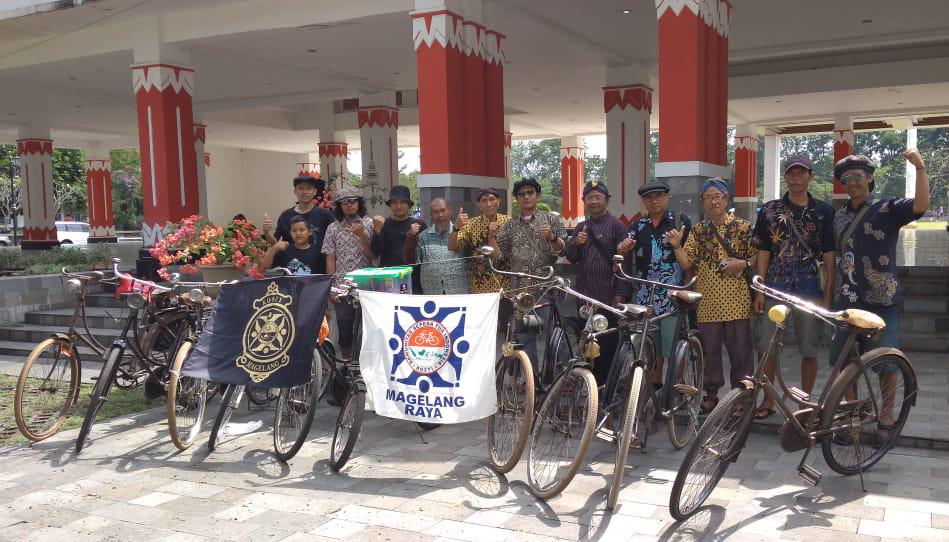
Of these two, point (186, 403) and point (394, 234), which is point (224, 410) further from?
point (394, 234)

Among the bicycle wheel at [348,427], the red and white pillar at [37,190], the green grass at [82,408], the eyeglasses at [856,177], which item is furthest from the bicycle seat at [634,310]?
the red and white pillar at [37,190]

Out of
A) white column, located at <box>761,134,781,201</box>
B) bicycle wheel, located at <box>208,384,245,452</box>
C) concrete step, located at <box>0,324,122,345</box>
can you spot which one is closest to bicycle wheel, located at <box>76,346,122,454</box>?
bicycle wheel, located at <box>208,384,245,452</box>

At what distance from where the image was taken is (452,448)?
4766 millimetres

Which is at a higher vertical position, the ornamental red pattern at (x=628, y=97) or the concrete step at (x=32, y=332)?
the ornamental red pattern at (x=628, y=97)

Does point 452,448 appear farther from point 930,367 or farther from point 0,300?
point 0,300

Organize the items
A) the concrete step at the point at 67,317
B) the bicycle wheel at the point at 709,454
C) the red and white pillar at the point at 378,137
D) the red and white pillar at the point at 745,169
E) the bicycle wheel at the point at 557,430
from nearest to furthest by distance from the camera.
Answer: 1. the bicycle wheel at the point at 709,454
2. the bicycle wheel at the point at 557,430
3. the concrete step at the point at 67,317
4. the red and white pillar at the point at 378,137
5. the red and white pillar at the point at 745,169

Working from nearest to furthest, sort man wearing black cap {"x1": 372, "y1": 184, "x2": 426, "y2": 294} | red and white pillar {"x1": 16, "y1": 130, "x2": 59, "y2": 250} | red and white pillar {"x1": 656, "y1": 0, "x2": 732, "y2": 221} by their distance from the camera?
man wearing black cap {"x1": 372, "y1": 184, "x2": 426, "y2": 294} < red and white pillar {"x1": 656, "y1": 0, "x2": 732, "y2": 221} < red and white pillar {"x1": 16, "y1": 130, "x2": 59, "y2": 250}

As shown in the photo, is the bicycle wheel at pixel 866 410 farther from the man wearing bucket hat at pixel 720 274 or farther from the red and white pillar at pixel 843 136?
the red and white pillar at pixel 843 136

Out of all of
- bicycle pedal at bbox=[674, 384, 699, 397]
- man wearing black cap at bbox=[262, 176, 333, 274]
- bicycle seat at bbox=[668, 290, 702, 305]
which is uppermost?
man wearing black cap at bbox=[262, 176, 333, 274]

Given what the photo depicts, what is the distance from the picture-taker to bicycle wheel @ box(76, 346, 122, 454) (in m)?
4.89

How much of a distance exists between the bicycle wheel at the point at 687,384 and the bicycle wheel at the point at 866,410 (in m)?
0.70

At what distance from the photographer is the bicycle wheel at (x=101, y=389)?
4.89m

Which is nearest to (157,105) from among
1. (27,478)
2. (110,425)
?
(110,425)

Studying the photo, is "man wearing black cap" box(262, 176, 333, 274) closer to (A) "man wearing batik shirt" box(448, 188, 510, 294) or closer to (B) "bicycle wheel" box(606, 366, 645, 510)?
(A) "man wearing batik shirt" box(448, 188, 510, 294)
